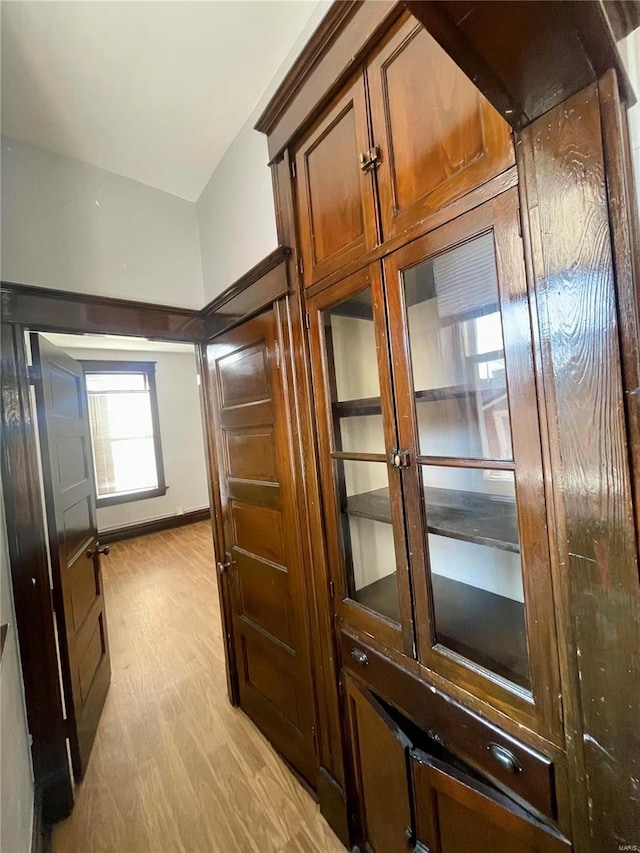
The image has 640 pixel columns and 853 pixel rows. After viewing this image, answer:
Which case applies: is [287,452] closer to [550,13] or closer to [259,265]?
[259,265]

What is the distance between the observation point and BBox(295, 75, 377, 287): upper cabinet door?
1.04 meters

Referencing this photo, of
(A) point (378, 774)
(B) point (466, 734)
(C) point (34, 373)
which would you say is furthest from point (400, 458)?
(C) point (34, 373)

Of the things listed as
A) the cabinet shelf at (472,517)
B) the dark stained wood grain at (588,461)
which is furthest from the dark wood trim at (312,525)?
the dark stained wood grain at (588,461)

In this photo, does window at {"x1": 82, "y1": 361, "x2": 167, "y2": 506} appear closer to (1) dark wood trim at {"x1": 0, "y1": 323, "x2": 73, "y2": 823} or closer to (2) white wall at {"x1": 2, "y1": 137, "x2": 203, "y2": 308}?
(2) white wall at {"x1": 2, "y1": 137, "x2": 203, "y2": 308}

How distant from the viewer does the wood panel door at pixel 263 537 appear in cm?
154

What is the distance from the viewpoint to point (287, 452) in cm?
149

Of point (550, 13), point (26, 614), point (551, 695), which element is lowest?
point (26, 614)

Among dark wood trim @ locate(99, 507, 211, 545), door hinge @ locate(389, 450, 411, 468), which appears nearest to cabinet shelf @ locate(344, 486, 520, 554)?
door hinge @ locate(389, 450, 411, 468)

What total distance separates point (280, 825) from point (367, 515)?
1.45 metres

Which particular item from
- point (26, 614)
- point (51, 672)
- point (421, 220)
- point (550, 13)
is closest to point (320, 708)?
point (51, 672)

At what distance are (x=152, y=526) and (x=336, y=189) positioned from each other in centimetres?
568

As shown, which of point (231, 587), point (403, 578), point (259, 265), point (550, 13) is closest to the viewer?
Result: point (550, 13)

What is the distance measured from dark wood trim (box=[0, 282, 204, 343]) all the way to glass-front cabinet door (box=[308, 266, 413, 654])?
1032 millimetres

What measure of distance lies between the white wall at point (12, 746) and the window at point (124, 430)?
13.4ft
